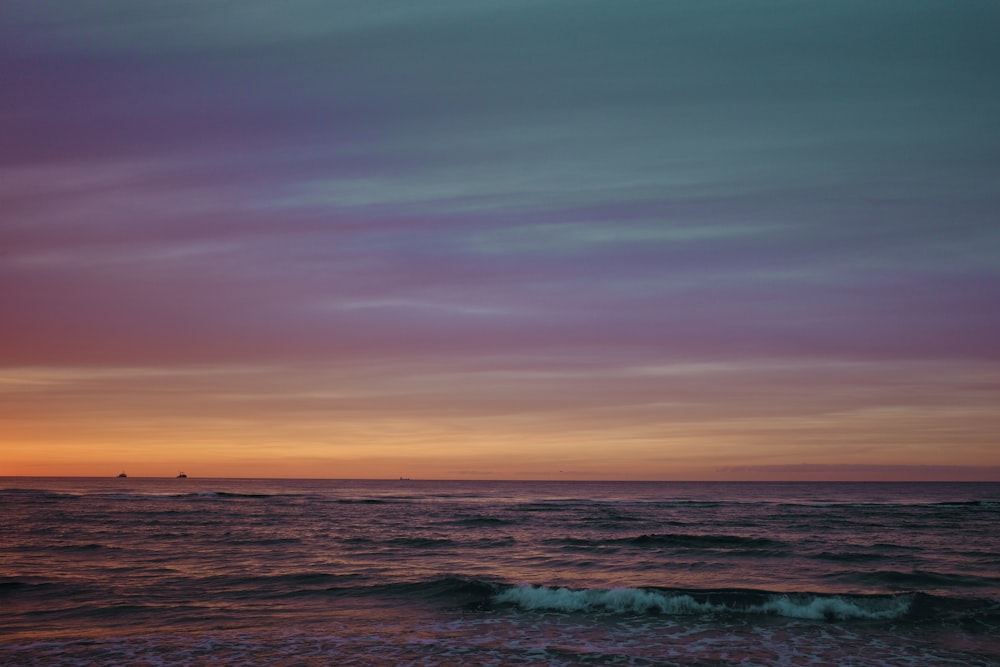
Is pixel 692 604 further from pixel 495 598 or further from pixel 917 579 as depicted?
pixel 917 579

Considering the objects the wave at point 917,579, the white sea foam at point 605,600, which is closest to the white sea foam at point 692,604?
the white sea foam at point 605,600

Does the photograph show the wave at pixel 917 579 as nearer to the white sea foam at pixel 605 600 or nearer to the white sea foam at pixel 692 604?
the white sea foam at pixel 692 604

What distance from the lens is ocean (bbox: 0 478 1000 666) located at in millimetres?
14820

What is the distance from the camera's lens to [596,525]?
151 ft

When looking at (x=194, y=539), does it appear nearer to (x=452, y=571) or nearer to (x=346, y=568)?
(x=346, y=568)

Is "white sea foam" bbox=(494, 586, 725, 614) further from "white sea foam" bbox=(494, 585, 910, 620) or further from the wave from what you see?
the wave

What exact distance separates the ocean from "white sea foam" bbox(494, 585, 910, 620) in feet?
0.21

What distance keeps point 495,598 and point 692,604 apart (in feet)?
18.6

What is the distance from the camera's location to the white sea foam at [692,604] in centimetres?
1867

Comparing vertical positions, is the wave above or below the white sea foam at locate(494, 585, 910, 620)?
below

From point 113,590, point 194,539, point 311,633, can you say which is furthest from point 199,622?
point 194,539

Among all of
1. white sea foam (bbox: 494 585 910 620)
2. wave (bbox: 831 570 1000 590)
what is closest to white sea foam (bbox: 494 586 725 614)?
white sea foam (bbox: 494 585 910 620)

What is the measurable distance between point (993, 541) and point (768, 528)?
457 inches

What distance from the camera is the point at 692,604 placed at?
64.0ft
